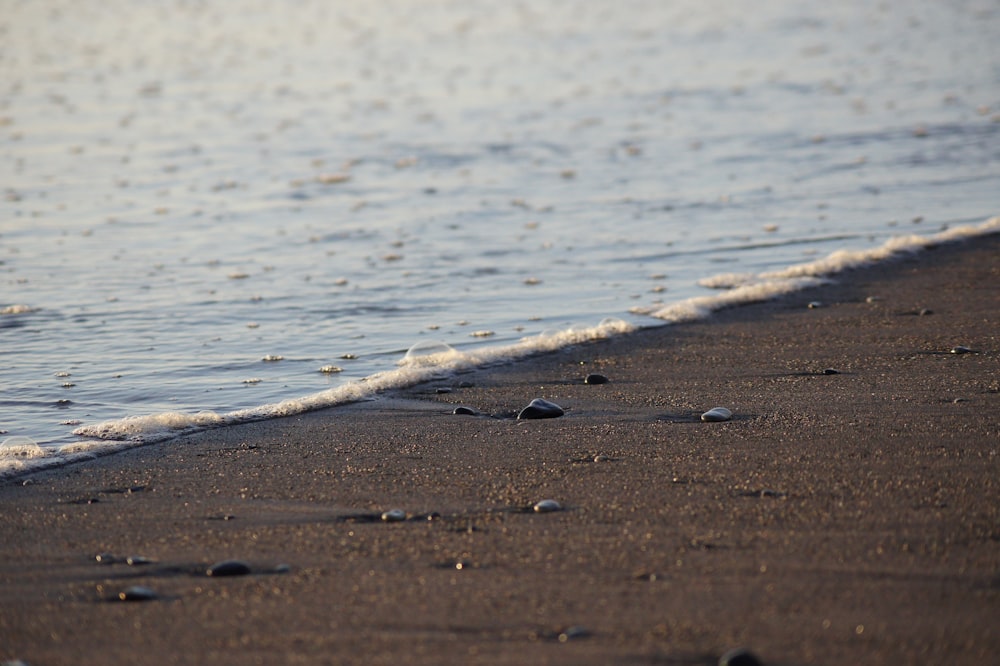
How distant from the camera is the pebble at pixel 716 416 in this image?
176 inches

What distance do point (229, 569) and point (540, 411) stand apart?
68.7 inches

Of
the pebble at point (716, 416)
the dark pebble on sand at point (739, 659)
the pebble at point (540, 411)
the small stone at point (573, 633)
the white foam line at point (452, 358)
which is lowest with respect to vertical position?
the dark pebble on sand at point (739, 659)

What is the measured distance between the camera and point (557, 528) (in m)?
3.44

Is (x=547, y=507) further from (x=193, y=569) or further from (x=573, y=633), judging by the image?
(x=193, y=569)

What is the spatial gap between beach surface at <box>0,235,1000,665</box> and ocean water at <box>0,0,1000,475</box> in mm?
621

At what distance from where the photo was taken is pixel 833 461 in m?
3.89

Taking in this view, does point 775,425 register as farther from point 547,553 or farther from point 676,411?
point 547,553

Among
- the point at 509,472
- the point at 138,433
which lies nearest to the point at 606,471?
the point at 509,472

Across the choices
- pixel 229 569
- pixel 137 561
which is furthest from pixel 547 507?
pixel 137 561

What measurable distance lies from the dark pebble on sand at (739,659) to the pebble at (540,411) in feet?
6.79

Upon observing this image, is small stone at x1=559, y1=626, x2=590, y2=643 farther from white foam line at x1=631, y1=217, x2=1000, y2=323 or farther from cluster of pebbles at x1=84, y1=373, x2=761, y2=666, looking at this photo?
white foam line at x1=631, y1=217, x2=1000, y2=323

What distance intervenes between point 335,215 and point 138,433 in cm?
506

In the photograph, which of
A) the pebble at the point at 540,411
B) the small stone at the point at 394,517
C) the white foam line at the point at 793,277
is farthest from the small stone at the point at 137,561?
the white foam line at the point at 793,277

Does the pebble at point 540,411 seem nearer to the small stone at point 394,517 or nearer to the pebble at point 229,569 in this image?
the small stone at point 394,517
